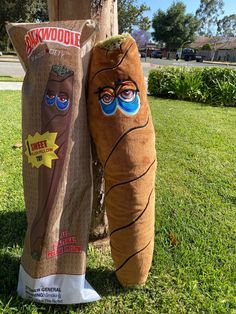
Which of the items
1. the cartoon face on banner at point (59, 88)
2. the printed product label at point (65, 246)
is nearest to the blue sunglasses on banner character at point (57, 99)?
the cartoon face on banner at point (59, 88)

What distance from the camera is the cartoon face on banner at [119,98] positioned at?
176 cm

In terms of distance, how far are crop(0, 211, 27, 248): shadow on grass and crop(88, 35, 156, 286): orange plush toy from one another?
96 cm

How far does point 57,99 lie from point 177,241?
1.51 m

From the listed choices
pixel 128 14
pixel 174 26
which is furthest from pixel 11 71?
pixel 174 26

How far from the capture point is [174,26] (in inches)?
2110

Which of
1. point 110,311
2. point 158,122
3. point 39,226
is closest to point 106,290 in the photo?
point 110,311

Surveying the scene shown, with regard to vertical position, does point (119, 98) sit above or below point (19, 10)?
below

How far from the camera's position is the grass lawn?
2059 millimetres

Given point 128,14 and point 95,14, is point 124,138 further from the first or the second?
point 128,14

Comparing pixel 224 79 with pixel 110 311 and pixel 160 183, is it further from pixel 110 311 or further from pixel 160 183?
pixel 110 311

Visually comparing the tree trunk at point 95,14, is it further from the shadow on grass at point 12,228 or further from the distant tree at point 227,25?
the distant tree at point 227,25

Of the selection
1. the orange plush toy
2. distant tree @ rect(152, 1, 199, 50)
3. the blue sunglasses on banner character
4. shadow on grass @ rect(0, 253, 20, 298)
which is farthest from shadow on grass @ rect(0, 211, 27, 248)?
distant tree @ rect(152, 1, 199, 50)

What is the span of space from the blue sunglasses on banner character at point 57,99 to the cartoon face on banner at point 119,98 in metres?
0.18

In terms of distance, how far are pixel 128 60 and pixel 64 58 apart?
0.32 m
